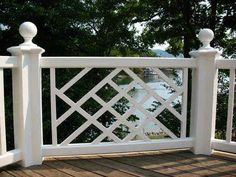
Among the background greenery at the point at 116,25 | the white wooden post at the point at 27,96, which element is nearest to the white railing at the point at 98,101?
the white wooden post at the point at 27,96

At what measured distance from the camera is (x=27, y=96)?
2762 mm

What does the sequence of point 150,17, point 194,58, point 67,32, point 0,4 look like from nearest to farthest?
point 194,58, point 0,4, point 67,32, point 150,17

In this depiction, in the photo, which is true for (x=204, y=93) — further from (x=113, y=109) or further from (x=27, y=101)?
(x=27, y=101)

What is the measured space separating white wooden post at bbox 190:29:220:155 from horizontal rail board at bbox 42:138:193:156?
0.44 ft

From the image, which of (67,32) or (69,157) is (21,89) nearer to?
(69,157)

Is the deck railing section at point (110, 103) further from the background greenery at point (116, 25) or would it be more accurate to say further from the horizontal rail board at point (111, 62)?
the background greenery at point (116, 25)

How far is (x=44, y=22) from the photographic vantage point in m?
6.44

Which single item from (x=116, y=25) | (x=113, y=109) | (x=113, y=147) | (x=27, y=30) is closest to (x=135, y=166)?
(x=113, y=147)

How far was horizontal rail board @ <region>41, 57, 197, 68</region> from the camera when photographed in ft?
9.34

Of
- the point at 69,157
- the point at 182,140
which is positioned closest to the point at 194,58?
the point at 182,140

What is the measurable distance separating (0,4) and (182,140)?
453cm

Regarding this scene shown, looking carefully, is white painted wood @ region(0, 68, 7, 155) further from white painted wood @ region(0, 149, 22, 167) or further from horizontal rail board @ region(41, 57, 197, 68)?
horizontal rail board @ region(41, 57, 197, 68)

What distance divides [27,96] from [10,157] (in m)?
0.52

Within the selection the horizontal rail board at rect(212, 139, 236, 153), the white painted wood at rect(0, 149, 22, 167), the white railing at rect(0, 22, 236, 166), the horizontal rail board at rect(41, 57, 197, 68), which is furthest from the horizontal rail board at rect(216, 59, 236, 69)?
the white painted wood at rect(0, 149, 22, 167)
